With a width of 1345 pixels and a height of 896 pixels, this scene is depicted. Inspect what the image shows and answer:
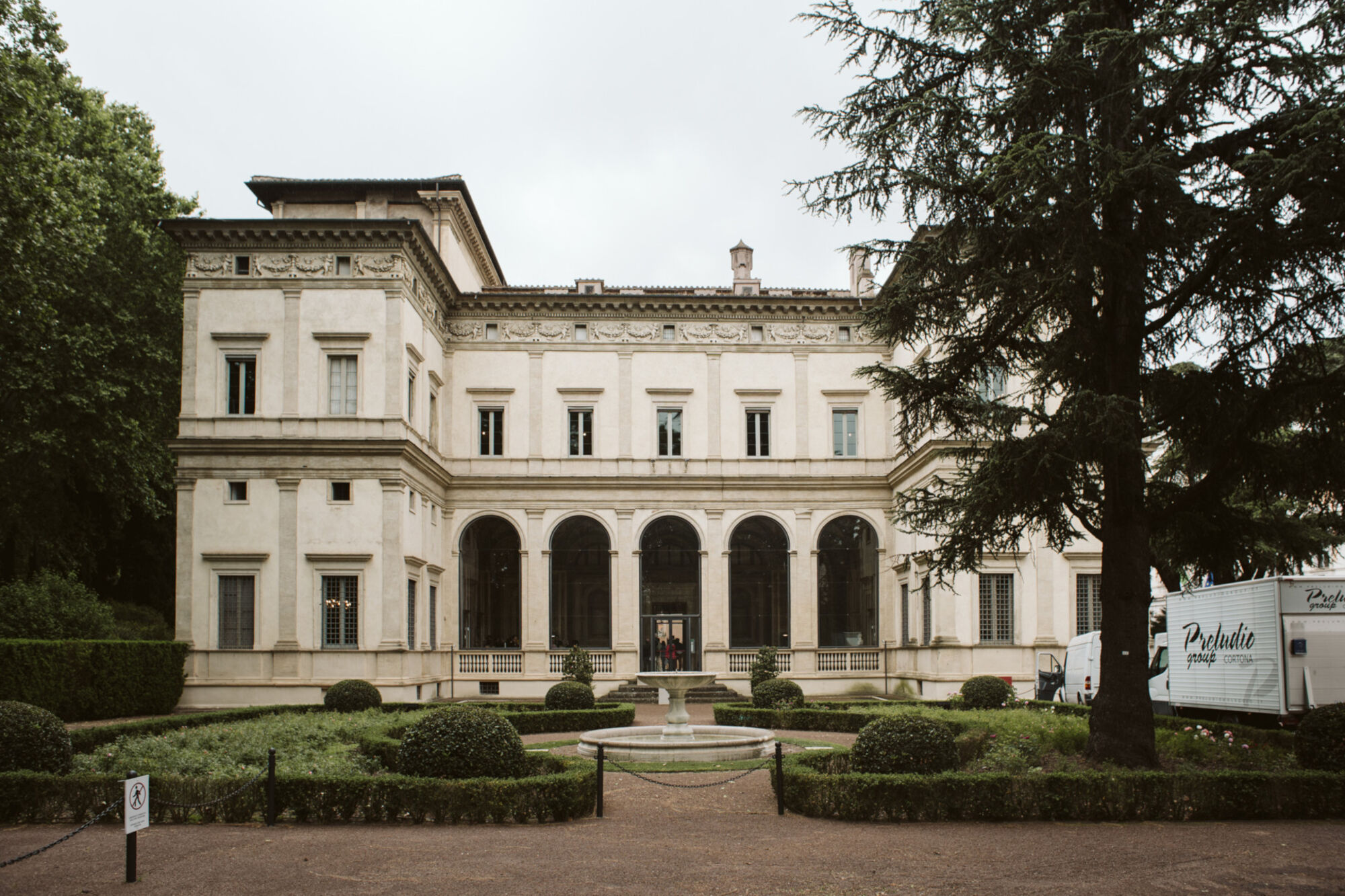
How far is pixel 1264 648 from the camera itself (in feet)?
64.0

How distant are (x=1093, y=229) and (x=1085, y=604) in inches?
859

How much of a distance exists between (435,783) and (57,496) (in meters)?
26.4

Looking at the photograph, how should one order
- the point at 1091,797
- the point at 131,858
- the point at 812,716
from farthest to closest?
the point at 812,716
the point at 1091,797
the point at 131,858

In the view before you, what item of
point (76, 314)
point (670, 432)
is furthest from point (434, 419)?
point (76, 314)

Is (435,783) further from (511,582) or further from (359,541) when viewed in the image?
(511,582)

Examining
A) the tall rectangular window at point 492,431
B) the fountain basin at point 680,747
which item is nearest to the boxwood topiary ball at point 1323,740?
the fountain basin at point 680,747

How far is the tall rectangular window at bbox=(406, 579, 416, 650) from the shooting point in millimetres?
31953

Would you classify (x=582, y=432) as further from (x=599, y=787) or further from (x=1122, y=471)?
(x=599, y=787)

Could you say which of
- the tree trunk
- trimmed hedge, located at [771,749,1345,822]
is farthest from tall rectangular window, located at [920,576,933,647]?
trimmed hedge, located at [771,749,1345,822]

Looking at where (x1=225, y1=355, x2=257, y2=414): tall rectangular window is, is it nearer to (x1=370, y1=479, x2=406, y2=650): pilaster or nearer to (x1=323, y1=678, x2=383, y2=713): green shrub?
(x1=370, y1=479, x2=406, y2=650): pilaster

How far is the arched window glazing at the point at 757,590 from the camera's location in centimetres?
4469

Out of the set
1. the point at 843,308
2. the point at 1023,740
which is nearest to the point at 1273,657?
the point at 1023,740

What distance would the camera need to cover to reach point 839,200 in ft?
53.1

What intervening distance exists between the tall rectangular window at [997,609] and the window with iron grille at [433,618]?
1694 cm
